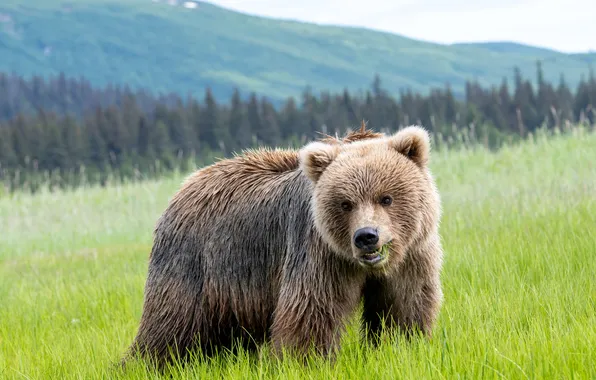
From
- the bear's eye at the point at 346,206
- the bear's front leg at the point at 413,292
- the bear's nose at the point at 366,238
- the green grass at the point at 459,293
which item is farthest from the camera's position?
the bear's front leg at the point at 413,292

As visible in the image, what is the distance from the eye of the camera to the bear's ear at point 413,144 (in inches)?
166

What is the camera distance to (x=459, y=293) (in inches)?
227

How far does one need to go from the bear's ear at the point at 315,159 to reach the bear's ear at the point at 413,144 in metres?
0.37

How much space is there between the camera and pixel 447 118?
5981 centimetres

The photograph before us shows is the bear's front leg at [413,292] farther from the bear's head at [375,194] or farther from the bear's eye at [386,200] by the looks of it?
the bear's eye at [386,200]

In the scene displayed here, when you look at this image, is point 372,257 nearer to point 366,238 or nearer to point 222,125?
point 366,238

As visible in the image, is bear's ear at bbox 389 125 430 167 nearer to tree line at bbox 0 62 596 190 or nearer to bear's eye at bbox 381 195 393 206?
bear's eye at bbox 381 195 393 206

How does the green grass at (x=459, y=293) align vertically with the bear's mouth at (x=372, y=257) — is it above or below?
below

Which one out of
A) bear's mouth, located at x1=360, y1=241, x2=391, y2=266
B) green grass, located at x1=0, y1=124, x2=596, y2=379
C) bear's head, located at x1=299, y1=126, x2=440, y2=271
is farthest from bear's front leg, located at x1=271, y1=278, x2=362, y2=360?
bear's mouth, located at x1=360, y1=241, x2=391, y2=266

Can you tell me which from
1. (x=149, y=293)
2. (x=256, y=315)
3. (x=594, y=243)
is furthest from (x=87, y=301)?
(x=594, y=243)

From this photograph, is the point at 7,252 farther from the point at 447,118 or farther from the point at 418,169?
the point at 447,118

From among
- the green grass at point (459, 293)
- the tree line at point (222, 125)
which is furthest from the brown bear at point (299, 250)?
the tree line at point (222, 125)

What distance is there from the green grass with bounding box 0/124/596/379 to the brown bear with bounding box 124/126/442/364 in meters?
0.21

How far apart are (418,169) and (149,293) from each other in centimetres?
192
